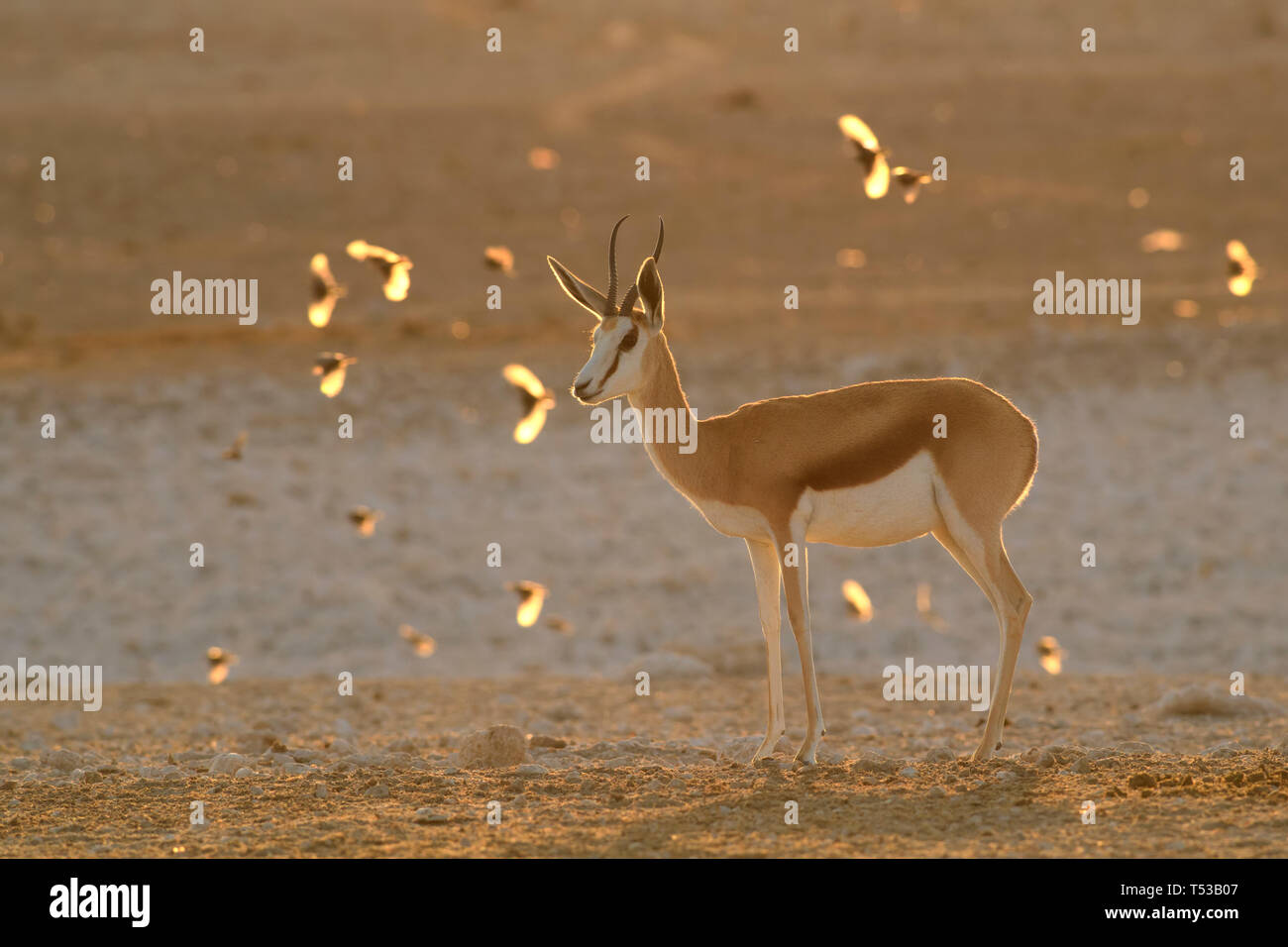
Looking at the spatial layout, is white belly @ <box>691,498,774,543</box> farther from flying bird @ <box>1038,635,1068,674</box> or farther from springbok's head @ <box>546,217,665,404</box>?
flying bird @ <box>1038,635,1068,674</box>

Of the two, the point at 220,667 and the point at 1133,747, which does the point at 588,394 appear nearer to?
the point at 1133,747

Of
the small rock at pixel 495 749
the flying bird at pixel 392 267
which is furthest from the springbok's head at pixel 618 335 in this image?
the small rock at pixel 495 749

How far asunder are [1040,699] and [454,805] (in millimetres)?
5411

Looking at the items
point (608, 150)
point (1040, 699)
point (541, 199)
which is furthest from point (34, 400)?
point (608, 150)

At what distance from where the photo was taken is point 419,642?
14867mm

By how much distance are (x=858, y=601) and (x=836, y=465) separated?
4.61 meters

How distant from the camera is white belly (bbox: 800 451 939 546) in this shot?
8617 millimetres

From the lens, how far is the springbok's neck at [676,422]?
8.84 m

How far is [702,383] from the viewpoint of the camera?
68.3ft

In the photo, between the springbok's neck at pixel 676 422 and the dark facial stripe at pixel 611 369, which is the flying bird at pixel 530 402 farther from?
the dark facial stripe at pixel 611 369

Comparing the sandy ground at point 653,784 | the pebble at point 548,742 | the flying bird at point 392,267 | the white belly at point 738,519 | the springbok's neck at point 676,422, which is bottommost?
the sandy ground at point 653,784

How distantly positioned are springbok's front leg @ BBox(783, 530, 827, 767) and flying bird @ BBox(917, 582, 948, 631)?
630cm

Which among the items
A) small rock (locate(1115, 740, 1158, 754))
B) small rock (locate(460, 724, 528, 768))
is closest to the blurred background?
small rock (locate(1115, 740, 1158, 754))
